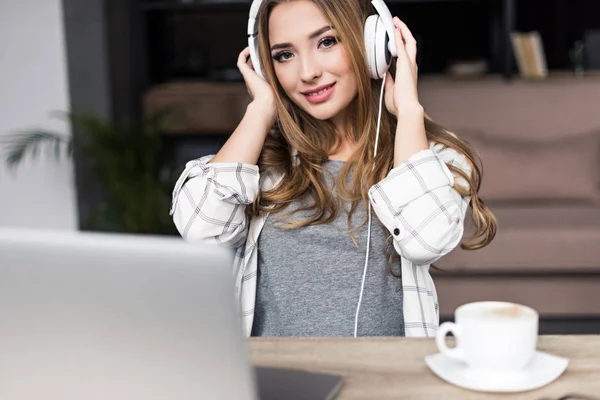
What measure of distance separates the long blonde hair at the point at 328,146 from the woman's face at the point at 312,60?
18 millimetres

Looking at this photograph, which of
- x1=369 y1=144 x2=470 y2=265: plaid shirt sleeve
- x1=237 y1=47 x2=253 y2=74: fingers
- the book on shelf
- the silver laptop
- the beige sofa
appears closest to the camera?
the silver laptop

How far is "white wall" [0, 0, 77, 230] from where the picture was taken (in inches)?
128

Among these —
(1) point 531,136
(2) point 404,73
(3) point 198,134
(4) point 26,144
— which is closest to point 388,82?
(2) point 404,73

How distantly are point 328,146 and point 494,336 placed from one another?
0.74 m

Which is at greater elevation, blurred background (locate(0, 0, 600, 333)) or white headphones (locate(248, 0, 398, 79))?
white headphones (locate(248, 0, 398, 79))

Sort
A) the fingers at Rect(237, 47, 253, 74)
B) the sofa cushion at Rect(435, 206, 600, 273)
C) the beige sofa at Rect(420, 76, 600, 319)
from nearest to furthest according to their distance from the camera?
the fingers at Rect(237, 47, 253, 74), the sofa cushion at Rect(435, 206, 600, 273), the beige sofa at Rect(420, 76, 600, 319)

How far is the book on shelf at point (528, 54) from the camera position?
347 centimetres

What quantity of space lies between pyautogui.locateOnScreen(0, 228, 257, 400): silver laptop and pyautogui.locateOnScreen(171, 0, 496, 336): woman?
70 cm

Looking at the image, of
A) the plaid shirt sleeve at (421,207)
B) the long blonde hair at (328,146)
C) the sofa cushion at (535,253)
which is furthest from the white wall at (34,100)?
the plaid shirt sleeve at (421,207)

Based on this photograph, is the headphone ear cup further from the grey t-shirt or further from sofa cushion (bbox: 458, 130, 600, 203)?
sofa cushion (bbox: 458, 130, 600, 203)

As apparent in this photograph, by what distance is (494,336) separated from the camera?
72cm

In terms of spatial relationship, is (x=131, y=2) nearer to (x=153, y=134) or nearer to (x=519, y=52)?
(x=153, y=134)

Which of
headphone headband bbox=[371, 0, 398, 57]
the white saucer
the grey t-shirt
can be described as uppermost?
headphone headband bbox=[371, 0, 398, 57]

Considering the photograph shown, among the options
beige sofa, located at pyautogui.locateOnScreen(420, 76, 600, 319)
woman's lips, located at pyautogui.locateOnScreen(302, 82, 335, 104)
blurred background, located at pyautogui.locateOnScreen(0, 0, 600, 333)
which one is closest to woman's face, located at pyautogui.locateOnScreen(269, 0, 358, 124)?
woman's lips, located at pyautogui.locateOnScreen(302, 82, 335, 104)
